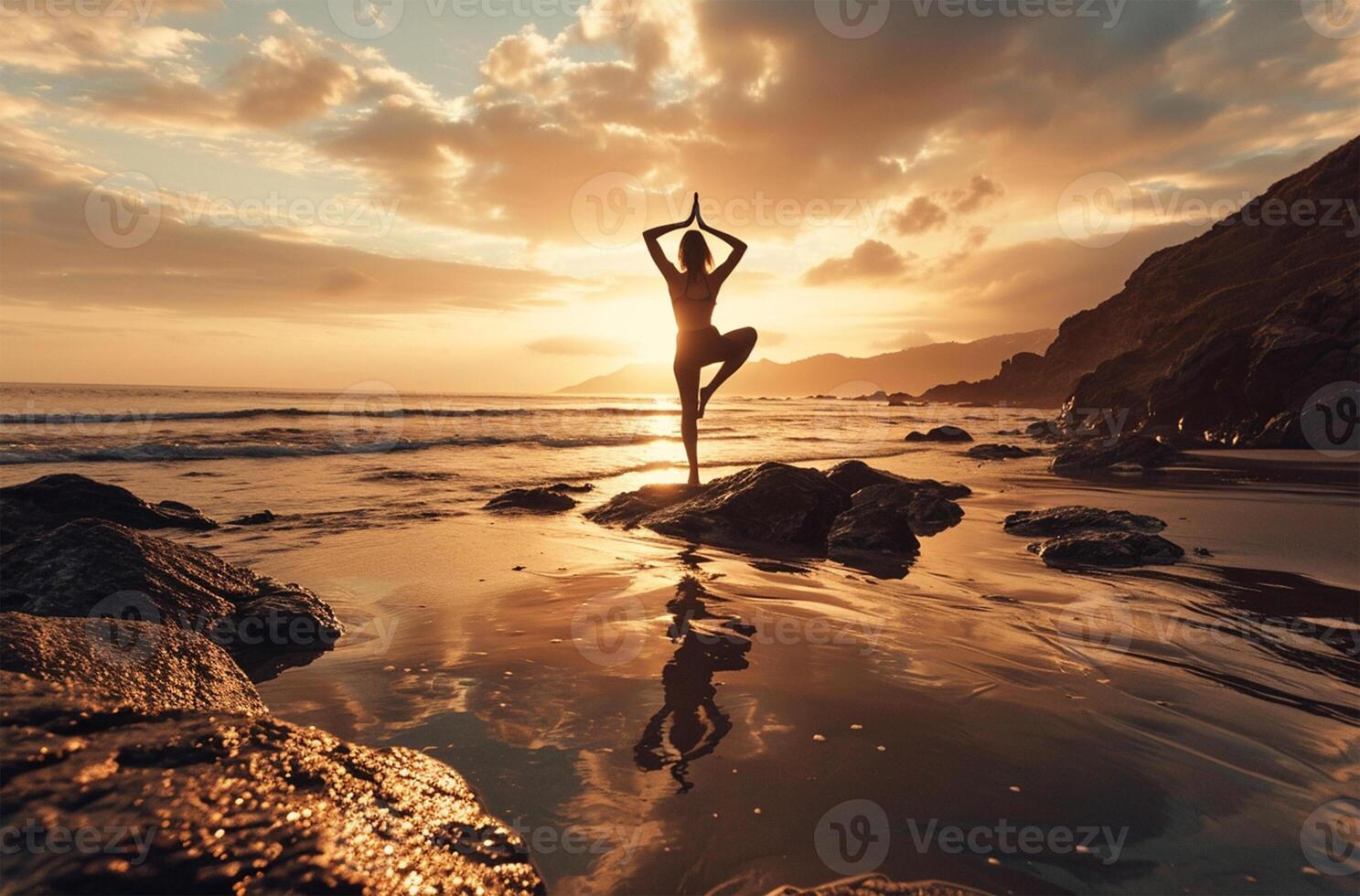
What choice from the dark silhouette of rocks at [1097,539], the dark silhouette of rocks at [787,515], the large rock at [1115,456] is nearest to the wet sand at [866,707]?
the dark silhouette of rocks at [1097,539]

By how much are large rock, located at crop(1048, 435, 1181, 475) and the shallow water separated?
8851mm

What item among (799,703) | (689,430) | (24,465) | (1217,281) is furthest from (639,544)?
(1217,281)

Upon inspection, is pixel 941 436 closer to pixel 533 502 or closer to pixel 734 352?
pixel 734 352

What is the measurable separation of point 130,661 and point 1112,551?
7.65m

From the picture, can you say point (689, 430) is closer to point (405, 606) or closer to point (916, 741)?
point (405, 606)

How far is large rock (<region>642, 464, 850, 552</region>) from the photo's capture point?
7.57 metres

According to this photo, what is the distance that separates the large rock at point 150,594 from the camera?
400 centimetres

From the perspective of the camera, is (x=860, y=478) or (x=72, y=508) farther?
(x=860, y=478)

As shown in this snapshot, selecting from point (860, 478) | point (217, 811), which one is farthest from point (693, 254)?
point (217, 811)

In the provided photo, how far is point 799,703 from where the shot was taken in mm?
3051

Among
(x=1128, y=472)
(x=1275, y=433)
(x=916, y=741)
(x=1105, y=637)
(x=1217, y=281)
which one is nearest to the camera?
(x=916, y=741)

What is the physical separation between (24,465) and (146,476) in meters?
5.08

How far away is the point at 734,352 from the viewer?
896 cm

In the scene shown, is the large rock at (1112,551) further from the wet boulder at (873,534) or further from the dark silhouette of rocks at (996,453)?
the dark silhouette of rocks at (996,453)
